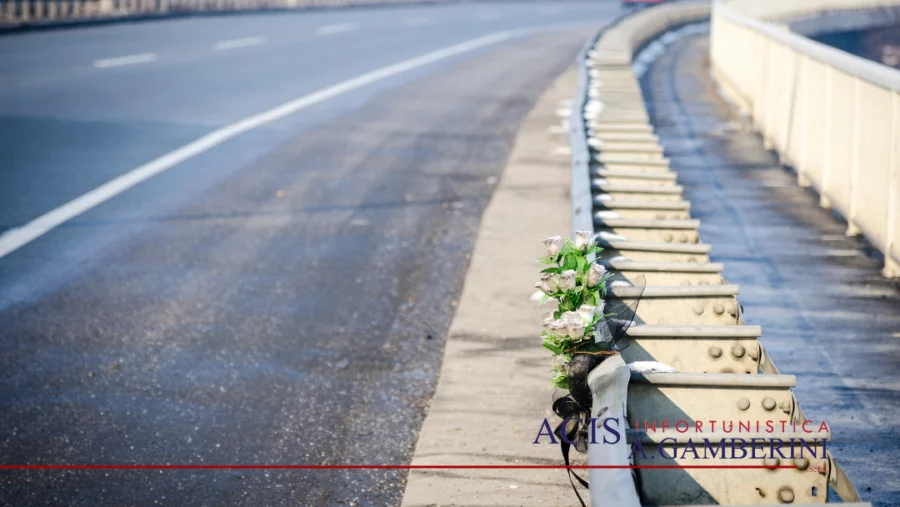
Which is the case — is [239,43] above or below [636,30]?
below

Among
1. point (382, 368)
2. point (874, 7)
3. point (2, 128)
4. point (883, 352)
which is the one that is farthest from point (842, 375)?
point (874, 7)

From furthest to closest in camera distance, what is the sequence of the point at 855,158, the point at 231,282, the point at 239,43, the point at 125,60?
the point at 239,43
the point at 125,60
the point at 855,158
the point at 231,282

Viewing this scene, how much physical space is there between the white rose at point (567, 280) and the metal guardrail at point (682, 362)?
418mm

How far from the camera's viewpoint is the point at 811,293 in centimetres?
859

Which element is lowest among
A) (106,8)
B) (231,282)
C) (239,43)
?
(231,282)

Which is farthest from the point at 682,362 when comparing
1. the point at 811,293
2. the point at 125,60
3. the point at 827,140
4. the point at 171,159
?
the point at 125,60

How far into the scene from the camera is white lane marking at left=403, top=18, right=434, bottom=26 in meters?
42.0

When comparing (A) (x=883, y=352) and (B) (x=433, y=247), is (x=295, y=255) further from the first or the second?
(A) (x=883, y=352)

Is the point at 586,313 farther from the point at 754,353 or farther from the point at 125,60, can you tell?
the point at 125,60

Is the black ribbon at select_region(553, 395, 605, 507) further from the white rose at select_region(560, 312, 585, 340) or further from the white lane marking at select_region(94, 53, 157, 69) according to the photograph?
the white lane marking at select_region(94, 53, 157, 69)

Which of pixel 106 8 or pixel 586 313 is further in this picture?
pixel 106 8

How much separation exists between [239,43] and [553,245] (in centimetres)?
2673

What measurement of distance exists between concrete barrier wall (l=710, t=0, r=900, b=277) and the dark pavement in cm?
29

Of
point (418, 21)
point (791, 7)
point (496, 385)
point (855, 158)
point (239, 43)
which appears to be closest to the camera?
point (496, 385)
